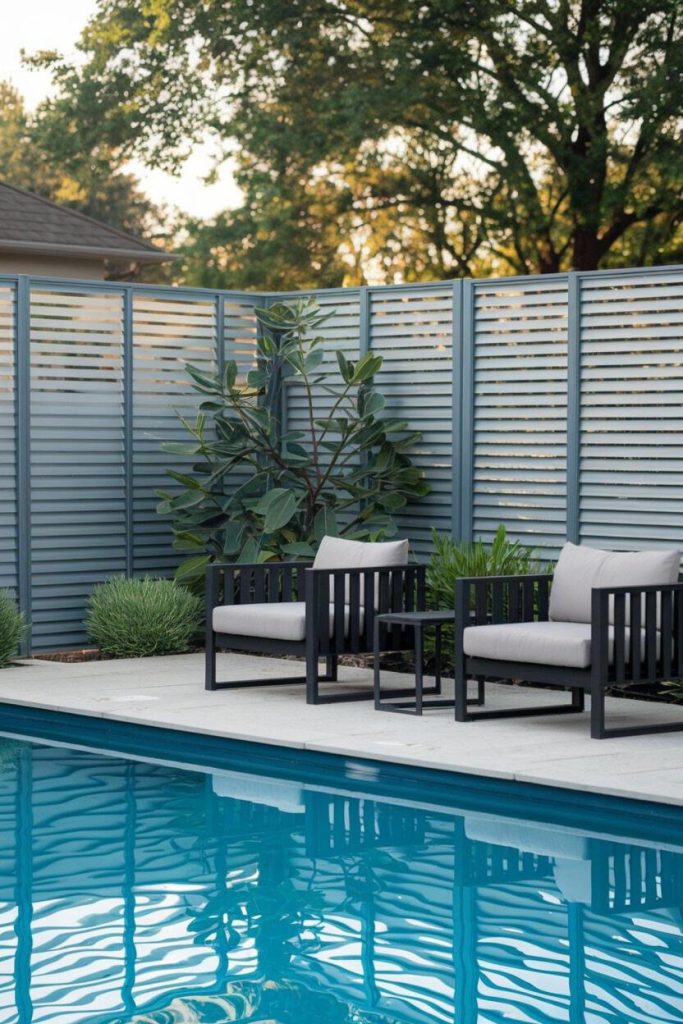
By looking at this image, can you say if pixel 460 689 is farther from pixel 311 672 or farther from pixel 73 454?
pixel 73 454

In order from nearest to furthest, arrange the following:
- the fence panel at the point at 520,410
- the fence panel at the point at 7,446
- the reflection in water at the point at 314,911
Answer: the reflection in water at the point at 314,911
the fence panel at the point at 520,410
the fence panel at the point at 7,446

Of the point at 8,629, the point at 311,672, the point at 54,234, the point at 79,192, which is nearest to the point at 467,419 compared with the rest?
the point at 311,672

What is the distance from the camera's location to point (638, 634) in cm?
773

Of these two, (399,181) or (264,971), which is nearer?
(264,971)

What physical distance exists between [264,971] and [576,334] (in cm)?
591

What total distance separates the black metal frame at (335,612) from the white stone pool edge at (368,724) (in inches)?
8.2

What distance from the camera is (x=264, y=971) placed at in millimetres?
4594

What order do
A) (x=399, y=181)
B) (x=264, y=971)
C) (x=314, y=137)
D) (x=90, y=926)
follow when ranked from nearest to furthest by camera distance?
(x=264, y=971), (x=90, y=926), (x=314, y=137), (x=399, y=181)

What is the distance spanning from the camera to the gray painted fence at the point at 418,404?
31.1ft

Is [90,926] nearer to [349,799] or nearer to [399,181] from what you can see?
[349,799]

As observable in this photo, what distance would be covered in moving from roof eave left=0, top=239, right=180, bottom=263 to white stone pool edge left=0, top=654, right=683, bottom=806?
584 centimetres

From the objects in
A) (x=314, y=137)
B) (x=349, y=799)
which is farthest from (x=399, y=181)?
(x=349, y=799)

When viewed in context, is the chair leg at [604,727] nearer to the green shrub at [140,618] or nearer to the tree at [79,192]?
the green shrub at [140,618]

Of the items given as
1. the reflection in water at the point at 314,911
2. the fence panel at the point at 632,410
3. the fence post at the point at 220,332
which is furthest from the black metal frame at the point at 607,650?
the fence post at the point at 220,332
